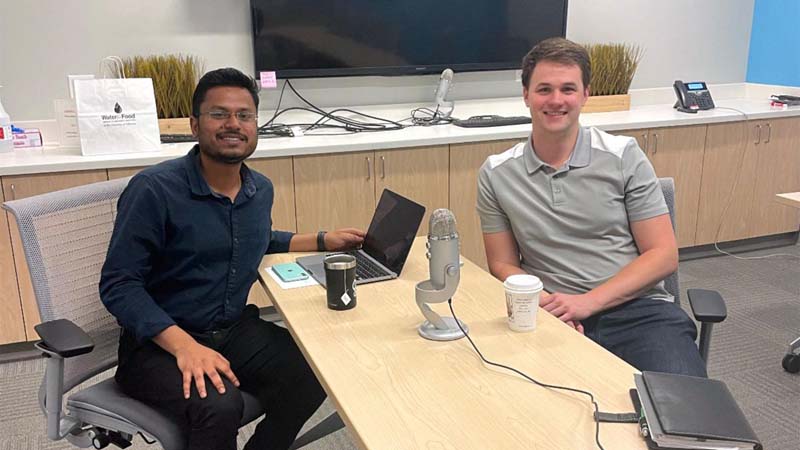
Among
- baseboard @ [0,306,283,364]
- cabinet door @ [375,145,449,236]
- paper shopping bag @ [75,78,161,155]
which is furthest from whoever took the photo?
cabinet door @ [375,145,449,236]

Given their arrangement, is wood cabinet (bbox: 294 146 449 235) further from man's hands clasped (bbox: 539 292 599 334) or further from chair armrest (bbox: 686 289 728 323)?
chair armrest (bbox: 686 289 728 323)

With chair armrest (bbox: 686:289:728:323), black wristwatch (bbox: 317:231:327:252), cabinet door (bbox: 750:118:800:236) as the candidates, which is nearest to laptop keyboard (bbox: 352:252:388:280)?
black wristwatch (bbox: 317:231:327:252)

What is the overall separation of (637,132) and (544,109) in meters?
1.93

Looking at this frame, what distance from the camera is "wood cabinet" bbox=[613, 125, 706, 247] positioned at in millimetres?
3689

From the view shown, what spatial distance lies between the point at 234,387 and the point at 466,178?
1992 mm

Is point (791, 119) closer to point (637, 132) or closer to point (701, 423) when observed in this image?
point (637, 132)

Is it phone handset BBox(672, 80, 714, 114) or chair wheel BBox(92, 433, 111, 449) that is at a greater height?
phone handset BBox(672, 80, 714, 114)

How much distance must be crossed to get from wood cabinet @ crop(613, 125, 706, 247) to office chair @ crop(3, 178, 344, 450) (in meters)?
2.68

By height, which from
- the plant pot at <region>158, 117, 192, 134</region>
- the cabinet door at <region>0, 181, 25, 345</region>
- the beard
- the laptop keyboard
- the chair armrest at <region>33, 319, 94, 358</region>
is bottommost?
the cabinet door at <region>0, 181, 25, 345</region>

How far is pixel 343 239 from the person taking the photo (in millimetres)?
1958

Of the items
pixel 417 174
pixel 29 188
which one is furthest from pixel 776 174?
pixel 29 188

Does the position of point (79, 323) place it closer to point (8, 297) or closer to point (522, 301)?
point (522, 301)

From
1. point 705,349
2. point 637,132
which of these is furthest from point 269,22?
point 705,349

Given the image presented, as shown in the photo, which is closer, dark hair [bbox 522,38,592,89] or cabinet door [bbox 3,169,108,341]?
dark hair [bbox 522,38,592,89]
